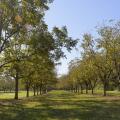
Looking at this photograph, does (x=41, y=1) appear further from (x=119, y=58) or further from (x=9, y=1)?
(x=119, y=58)

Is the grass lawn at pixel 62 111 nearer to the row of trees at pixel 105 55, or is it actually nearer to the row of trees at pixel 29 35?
the row of trees at pixel 29 35

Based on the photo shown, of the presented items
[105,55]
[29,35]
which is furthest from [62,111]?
[105,55]

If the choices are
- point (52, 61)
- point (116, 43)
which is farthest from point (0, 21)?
point (116, 43)

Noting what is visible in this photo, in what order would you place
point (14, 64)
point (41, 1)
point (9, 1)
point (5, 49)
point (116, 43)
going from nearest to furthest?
point (9, 1) < point (41, 1) < point (5, 49) < point (14, 64) < point (116, 43)

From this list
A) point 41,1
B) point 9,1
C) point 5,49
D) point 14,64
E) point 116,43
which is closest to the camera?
point 9,1

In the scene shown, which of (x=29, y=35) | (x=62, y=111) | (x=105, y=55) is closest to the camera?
(x=62, y=111)

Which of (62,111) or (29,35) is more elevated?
(29,35)

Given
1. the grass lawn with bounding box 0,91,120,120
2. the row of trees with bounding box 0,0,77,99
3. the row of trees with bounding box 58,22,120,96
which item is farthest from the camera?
the row of trees with bounding box 58,22,120,96

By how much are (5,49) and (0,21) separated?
177 inches

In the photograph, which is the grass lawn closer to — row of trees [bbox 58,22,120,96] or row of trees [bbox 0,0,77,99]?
row of trees [bbox 0,0,77,99]

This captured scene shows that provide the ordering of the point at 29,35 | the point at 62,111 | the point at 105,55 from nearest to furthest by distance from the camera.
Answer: the point at 62,111 → the point at 29,35 → the point at 105,55

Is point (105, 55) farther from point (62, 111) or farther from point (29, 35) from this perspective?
point (62, 111)

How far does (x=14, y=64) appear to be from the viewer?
4881 centimetres

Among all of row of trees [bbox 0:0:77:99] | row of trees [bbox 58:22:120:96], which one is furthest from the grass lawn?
row of trees [bbox 58:22:120:96]
